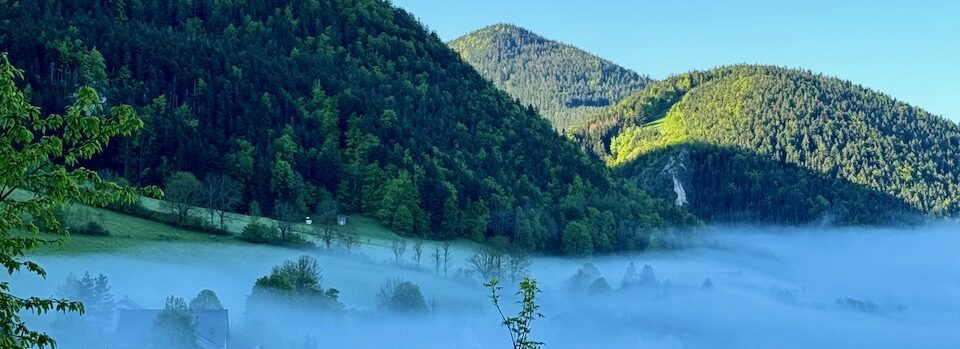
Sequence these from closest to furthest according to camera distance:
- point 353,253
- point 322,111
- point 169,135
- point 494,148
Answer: point 353,253 < point 169,135 < point 322,111 < point 494,148

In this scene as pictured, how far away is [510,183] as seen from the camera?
181000 millimetres

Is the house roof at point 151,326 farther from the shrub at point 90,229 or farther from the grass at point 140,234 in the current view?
the shrub at point 90,229

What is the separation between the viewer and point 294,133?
16375 centimetres

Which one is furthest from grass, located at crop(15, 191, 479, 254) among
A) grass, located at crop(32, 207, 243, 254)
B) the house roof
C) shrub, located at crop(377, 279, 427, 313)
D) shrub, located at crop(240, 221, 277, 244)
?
shrub, located at crop(377, 279, 427, 313)

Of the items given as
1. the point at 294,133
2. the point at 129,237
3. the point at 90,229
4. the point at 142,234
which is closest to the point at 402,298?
the point at 142,234

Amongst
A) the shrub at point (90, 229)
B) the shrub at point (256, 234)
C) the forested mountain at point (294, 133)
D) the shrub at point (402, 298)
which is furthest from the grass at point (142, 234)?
the shrub at point (402, 298)

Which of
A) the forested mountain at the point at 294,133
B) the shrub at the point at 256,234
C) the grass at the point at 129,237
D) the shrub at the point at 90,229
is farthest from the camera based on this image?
the forested mountain at the point at 294,133

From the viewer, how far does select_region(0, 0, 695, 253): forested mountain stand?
142500 mm

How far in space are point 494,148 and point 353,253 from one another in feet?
237

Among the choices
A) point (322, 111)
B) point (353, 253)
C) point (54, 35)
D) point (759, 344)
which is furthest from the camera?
point (322, 111)

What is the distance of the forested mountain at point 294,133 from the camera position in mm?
142500

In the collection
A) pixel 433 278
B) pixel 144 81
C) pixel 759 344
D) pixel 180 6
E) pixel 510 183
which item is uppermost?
pixel 180 6

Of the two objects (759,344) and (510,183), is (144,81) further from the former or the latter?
(759,344)

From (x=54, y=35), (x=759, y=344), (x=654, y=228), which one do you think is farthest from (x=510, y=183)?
(x=54, y=35)
